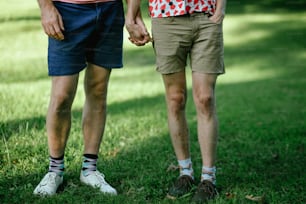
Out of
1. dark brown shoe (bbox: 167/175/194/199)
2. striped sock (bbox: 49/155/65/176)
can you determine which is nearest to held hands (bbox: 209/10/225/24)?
dark brown shoe (bbox: 167/175/194/199)

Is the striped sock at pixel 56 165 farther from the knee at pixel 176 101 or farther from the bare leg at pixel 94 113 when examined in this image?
the knee at pixel 176 101

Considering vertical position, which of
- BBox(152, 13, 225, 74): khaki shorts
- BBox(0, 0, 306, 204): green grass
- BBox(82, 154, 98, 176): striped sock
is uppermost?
BBox(152, 13, 225, 74): khaki shorts

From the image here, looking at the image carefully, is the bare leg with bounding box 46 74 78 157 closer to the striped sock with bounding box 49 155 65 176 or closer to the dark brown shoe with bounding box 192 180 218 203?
the striped sock with bounding box 49 155 65 176

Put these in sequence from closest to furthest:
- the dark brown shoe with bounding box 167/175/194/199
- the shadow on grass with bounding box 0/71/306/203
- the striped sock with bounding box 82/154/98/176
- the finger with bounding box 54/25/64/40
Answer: the finger with bounding box 54/25/64/40 → the dark brown shoe with bounding box 167/175/194/199 → the shadow on grass with bounding box 0/71/306/203 → the striped sock with bounding box 82/154/98/176

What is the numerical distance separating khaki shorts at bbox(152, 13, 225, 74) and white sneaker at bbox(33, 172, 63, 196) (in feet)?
3.22

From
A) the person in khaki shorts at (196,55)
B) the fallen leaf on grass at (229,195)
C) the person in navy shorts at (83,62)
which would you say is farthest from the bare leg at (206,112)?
the person in navy shorts at (83,62)

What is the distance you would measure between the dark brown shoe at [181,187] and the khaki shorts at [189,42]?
0.73 meters

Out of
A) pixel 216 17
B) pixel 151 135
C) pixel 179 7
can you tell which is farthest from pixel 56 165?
pixel 151 135

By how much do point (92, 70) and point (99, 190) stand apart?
788mm

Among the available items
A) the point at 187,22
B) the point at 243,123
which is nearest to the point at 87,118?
the point at 187,22

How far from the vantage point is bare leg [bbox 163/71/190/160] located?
13.9ft

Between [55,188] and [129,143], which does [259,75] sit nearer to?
[129,143]

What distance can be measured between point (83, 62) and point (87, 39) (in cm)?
15

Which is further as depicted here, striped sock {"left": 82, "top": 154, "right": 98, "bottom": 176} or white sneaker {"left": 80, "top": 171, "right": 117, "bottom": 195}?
striped sock {"left": 82, "top": 154, "right": 98, "bottom": 176}
